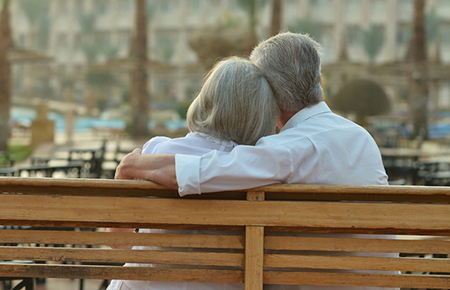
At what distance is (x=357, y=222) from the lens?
A: 155 centimetres

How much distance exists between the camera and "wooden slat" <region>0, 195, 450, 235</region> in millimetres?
1550

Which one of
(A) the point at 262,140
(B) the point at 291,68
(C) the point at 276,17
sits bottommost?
(A) the point at 262,140

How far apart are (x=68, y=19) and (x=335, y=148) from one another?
53745 mm

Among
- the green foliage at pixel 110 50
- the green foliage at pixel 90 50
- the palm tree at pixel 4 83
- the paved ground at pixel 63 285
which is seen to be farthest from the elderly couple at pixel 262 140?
the green foliage at pixel 90 50

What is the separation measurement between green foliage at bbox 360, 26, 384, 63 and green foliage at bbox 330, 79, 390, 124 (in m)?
26.5

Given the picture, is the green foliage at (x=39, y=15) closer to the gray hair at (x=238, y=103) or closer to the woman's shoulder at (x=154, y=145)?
the woman's shoulder at (x=154, y=145)

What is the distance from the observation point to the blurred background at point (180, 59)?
15.6 meters

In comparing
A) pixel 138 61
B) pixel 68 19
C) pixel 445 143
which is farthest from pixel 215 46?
pixel 68 19

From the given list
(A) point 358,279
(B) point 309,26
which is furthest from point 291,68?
(B) point 309,26

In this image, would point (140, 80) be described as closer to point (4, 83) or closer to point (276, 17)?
point (4, 83)

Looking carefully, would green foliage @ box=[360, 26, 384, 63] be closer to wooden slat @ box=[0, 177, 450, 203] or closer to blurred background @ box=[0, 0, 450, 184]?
blurred background @ box=[0, 0, 450, 184]

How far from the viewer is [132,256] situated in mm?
1632

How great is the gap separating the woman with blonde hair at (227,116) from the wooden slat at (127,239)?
0.62 ft

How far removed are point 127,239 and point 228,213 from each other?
14.2 inches
